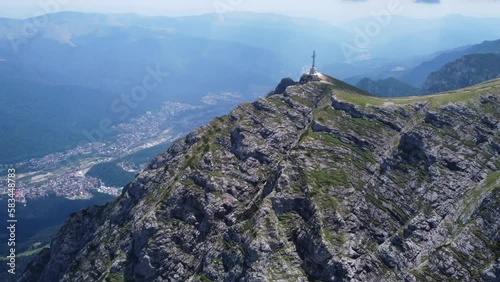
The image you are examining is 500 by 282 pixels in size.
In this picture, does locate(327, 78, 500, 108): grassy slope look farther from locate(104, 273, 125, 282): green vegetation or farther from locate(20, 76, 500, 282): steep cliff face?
locate(104, 273, 125, 282): green vegetation

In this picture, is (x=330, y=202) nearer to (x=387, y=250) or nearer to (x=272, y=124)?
(x=387, y=250)

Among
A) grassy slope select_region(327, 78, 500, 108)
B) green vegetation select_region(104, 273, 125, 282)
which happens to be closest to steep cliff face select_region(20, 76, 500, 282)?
grassy slope select_region(327, 78, 500, 108)

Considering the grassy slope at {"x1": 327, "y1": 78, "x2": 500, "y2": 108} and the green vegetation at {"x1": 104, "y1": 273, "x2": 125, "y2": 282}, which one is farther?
the grassy slope at {"x1": 327, "y1": 78, "x2": 500, "y2": 108}

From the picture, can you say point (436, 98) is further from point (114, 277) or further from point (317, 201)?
point (114, 277)

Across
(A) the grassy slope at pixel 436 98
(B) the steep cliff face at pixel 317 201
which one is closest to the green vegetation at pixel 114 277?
(B) the steep cliff face at pixel 317 201

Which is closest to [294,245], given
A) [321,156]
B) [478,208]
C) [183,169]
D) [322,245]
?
[322,245]

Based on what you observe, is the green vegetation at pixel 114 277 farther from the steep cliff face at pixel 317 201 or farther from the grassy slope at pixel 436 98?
the grassy slope at pixel 436 98

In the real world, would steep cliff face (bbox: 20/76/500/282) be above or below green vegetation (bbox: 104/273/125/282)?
above

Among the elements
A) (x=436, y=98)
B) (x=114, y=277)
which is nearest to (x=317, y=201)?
(x=114, y=277)
